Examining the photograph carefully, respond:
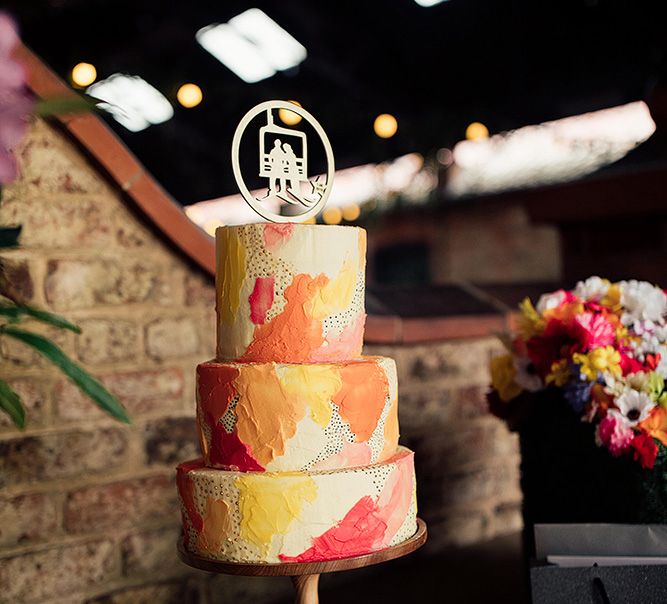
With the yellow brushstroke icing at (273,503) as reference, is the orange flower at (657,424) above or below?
above

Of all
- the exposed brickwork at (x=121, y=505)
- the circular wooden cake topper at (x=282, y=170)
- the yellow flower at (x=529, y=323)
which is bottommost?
the exposed brickwork at (x=121, y=505)

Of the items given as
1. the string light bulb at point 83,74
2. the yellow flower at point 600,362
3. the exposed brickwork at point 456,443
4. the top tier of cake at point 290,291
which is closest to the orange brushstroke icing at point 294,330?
the top tier of cake at point 290,291

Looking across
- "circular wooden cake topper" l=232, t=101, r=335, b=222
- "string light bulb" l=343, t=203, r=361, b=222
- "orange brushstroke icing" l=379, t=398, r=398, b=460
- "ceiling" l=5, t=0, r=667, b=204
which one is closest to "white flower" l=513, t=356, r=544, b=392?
"orange brushstroke icing" l=379, t=398, r=398, b=460

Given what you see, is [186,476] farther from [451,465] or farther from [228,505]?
[451,465]

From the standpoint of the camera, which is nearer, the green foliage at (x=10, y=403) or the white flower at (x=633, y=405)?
the green foliage at (x=10, y=403)

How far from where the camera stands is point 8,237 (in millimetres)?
845

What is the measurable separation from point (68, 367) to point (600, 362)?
3.86ft

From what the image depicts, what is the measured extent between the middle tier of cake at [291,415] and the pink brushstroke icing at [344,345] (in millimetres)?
26

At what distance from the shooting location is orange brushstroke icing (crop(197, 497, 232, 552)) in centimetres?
132

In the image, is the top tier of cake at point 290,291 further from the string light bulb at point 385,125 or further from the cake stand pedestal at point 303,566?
the string light bulb at point 385,125

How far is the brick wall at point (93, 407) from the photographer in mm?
1746

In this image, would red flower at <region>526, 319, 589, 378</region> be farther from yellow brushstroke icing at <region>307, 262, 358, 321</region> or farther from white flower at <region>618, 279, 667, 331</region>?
yellow brushstroke icing at <region>307, 262, 358, 321</region>

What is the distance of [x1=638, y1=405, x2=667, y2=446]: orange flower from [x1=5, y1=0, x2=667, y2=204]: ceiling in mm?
3506

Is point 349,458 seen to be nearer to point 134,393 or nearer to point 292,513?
point 292,513
